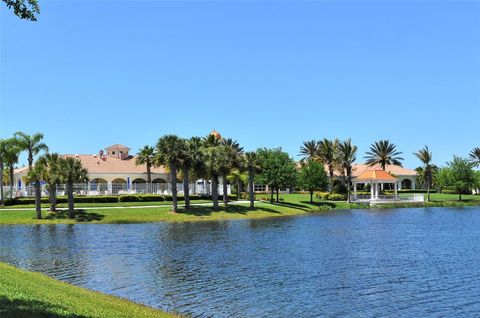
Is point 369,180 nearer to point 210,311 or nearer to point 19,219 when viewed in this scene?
point 19,219

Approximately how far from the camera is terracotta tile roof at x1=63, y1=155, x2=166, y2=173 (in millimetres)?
87125

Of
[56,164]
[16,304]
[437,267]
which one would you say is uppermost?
[56,164]

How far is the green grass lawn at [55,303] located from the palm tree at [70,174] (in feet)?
114

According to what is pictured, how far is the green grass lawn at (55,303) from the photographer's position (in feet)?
37.6

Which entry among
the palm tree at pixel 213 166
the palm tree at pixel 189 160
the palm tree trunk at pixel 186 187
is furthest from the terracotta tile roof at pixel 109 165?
the palm tree at pixel 189 160

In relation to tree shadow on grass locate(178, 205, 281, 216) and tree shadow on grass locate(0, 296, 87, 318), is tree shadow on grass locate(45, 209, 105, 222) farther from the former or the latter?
tree shadow on grass locate(0, 296, 87, 318)

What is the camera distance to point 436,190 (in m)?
122

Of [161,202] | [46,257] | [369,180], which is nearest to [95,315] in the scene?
[46,257]

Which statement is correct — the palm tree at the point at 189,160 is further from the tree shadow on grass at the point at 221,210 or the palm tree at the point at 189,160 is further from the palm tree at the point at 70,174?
the palm tree at the point at 70,174

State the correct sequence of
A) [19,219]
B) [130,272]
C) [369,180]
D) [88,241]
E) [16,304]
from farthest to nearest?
1. [369,180]
2. [19,219]
3. [88,241]
4. [130,272]
5. [16,304]

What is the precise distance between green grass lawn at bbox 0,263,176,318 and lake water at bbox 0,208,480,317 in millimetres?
1715

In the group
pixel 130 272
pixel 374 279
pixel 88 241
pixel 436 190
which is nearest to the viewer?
pixel 374 279

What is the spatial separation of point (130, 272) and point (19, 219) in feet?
103

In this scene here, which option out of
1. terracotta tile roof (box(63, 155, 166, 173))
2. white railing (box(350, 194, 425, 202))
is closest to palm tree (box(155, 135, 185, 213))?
terracotta tile roof (box(63, 155, 166, 173))
